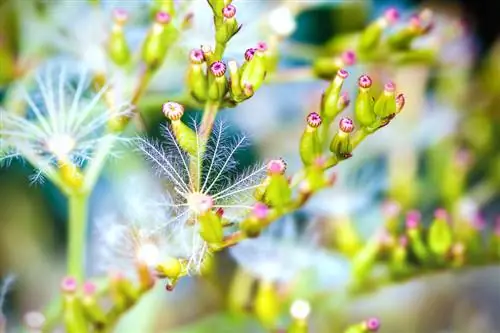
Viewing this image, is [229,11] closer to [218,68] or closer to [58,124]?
[218,68]

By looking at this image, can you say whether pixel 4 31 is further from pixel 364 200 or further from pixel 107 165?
pixel 364 200

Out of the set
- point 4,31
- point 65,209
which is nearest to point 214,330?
point 65,209

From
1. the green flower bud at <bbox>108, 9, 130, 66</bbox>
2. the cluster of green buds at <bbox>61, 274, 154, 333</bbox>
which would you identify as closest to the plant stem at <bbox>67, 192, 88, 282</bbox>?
the cluster of green buds at <bbox>61, 274, 154, 333</bbox>

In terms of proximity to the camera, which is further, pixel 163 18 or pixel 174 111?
pixel 163 18

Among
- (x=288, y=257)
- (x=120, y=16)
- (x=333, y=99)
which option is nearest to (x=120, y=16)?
(x=120, y=16)

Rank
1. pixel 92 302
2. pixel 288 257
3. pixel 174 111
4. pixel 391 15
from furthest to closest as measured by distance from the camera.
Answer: pixel 288 257 → pixel 391 15 → pixel 92 302 → pixel 174 111

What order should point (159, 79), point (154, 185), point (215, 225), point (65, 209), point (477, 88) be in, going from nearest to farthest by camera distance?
point (215, 225) → point (154, 185) → point (159, 79) → point (65, 209) → point (477, 88)

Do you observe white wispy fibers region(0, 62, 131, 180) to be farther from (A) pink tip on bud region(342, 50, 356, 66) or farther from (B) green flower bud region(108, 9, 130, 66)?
(A) pink tip on bud region(342, 50, 356, 66)
